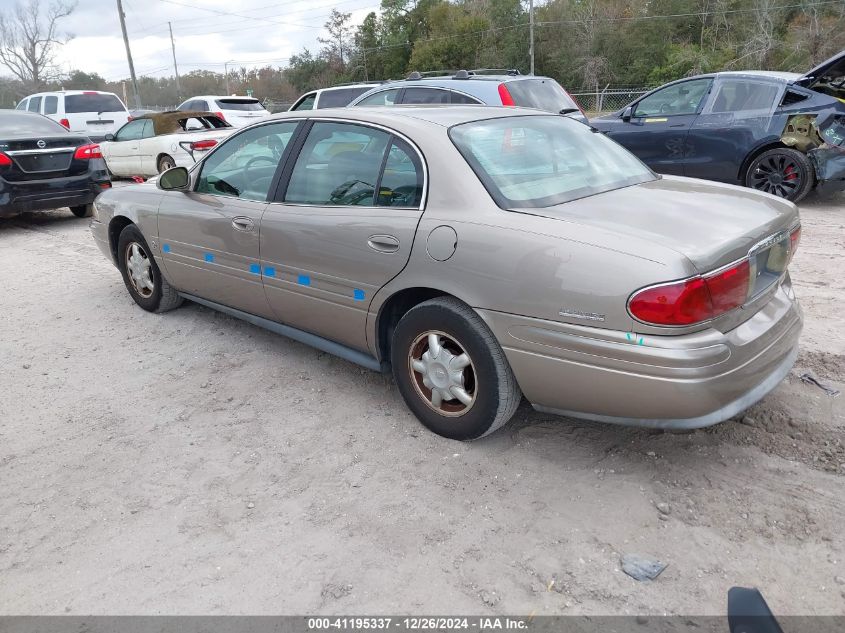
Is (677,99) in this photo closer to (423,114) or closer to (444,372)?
(423,114)

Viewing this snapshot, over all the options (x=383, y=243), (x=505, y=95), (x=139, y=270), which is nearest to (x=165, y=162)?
(x=505, y=95)

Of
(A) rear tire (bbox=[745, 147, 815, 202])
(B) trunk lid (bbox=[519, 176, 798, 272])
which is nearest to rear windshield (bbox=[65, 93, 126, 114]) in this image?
(A) rear tire (bbox=[745, 147, 815, 202])

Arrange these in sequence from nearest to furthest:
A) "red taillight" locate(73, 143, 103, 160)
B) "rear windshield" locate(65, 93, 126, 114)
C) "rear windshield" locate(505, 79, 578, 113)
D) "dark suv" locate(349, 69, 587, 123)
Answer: "dark suv" locate(349, 69, 587, 123) → "rear windshield" locate(505, 79, 578, 113) → "red taillight" locate(73, 143, 103, 160) → "rear windshield" locate(65, 93, 126, 114)

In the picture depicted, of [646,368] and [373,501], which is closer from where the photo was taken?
[646,368]

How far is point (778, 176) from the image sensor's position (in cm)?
804

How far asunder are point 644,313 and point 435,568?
1.23 m

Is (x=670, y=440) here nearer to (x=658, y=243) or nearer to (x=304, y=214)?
(x=658, y=243)

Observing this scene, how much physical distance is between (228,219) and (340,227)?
40.4 inches

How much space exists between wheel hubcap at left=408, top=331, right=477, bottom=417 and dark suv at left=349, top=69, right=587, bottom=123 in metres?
5.32

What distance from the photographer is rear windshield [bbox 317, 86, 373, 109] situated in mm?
11273

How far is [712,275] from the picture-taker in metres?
2.57

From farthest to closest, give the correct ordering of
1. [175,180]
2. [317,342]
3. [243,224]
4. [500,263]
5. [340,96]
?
1. [340,96]
2. [175,180]
3. [243,224]
4. [317,342]
5. [500,263]

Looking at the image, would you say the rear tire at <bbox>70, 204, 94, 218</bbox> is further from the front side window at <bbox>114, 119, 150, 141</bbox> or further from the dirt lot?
the dirt lot

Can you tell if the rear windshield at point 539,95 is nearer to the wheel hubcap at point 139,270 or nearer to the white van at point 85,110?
the wheel hubcap at point 139,270
